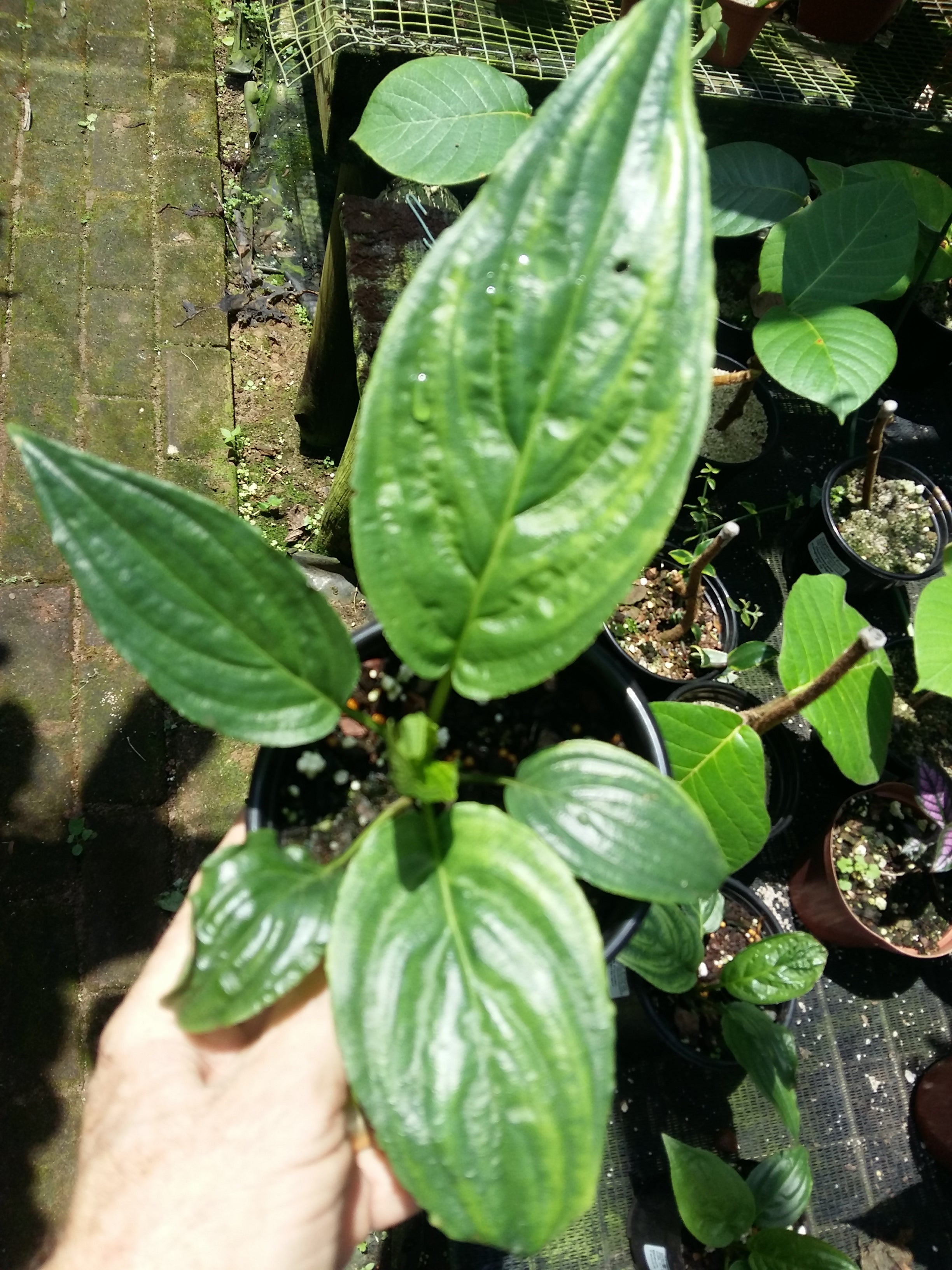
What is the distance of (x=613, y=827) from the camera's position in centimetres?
69

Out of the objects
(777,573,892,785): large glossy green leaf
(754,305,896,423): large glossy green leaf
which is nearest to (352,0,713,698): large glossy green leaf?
(777,573,892,785): large glossy green leaf

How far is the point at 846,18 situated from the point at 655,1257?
8.83ft

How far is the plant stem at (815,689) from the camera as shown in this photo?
2.92 ft

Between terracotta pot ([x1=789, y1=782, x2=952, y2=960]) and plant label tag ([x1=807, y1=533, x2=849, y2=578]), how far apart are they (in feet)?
1.36

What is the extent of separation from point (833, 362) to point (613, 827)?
2.77ft

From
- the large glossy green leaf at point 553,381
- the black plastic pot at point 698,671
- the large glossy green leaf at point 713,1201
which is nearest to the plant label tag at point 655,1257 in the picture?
the large glossy green leaf at point 713,1201

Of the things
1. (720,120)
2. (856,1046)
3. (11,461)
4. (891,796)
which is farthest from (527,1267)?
(720,120)

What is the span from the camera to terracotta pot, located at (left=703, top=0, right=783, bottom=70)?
72.4 inches

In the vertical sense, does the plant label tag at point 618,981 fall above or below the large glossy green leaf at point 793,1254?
above

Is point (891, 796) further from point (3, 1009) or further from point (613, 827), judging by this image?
point (3, 1009)

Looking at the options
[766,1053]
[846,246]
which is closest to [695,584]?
[846,246]

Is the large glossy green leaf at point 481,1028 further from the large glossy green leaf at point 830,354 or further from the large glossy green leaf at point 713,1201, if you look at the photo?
the large glossy green leaf at point 830,354

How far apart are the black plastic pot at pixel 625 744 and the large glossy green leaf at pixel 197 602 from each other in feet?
0.42

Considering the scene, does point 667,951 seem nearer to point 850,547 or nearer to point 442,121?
point 850,547
